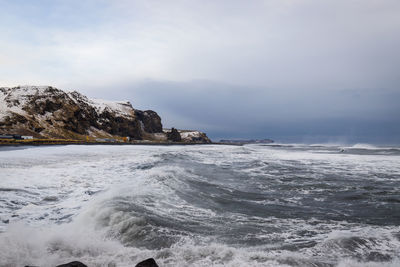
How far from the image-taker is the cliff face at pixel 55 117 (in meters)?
67.4

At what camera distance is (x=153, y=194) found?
8.78 m

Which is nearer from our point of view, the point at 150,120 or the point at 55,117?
the point at 55,117

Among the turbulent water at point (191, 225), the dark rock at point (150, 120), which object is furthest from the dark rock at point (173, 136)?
the turbulent water at point (191, 225)

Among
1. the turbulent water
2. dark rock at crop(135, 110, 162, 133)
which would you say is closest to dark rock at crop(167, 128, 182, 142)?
dark rock at crop(135, 110, 162, 133)

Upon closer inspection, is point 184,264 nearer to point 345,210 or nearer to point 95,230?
point 95,230

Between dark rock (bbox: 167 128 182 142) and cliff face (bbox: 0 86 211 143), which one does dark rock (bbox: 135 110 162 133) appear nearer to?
dark rock (bbox: 167 128 182 142)

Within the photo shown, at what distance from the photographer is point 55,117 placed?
8275 cm

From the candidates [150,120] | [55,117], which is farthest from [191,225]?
[150,120]

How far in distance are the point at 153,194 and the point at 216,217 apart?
2.84 m

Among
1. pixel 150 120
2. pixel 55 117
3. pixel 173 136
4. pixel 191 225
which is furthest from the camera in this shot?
pixel 150 120

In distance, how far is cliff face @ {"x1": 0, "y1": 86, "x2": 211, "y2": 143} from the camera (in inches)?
2655

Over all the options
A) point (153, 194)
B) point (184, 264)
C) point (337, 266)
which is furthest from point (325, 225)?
point (153, 194)

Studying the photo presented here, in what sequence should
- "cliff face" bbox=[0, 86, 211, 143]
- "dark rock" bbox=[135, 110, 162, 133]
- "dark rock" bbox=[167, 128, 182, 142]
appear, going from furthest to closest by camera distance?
"dark rock" bbox=[135, 110, 162, 133], "dark rock" bbox=[167, 128, 182, 142], "cliff face" bbox=[0, 86, 211, 143]

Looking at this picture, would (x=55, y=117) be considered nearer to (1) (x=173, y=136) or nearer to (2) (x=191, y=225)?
(1) (x=173, y=136)
